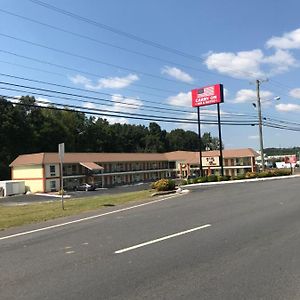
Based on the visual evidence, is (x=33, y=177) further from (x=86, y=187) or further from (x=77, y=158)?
(x=77, y=158)

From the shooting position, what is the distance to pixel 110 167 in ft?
286

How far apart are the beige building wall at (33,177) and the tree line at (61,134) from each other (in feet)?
34.2

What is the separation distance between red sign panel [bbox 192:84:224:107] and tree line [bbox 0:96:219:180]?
25910 millimetres

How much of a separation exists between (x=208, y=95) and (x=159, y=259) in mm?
43198

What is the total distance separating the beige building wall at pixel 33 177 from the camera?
72625 mm

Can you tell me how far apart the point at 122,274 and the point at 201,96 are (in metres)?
44.6

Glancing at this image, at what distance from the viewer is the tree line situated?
305 ft

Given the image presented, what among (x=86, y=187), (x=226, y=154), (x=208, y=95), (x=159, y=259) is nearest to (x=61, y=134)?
(x=86, y=187)

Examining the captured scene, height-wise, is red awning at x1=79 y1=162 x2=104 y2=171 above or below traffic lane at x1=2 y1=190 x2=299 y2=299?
above

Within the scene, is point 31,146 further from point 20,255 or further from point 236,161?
point 20,255

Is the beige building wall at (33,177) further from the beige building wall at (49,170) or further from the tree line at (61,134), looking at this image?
the tree line at (61,134)

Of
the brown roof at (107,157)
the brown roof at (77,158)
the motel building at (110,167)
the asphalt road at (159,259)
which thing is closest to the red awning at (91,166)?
the motel building at (110,167)

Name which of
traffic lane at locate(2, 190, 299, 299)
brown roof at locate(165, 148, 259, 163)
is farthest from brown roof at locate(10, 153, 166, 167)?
traffic lane at locate(2, 190, 299, 299)

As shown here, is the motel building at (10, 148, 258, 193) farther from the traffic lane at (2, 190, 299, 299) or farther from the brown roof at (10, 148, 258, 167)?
the traffic lane at (2, 190, 299, 299)
